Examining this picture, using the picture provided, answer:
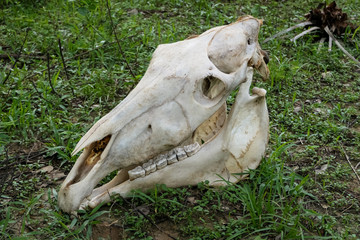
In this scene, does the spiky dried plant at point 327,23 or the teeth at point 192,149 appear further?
the spiky dried plant at point 327,23

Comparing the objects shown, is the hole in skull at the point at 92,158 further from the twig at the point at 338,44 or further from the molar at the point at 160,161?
the twig at the point at 338,44

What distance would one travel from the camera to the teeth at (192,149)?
3557 mm

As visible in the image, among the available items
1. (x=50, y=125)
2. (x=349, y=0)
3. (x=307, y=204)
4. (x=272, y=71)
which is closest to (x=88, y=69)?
(x=50, y=125)

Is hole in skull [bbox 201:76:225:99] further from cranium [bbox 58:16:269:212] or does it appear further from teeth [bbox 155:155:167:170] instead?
teeth [bbox 155:155:167:170]

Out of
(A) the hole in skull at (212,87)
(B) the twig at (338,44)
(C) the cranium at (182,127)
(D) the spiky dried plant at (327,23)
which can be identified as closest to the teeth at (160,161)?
(C) the cranium at (182,127)

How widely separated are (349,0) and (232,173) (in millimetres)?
4760

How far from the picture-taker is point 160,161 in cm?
346

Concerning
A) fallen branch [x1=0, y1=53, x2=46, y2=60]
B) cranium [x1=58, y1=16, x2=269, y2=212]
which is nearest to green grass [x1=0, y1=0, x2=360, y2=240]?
fallen branch [x1=0, y1=53, x2=46, y2=60]

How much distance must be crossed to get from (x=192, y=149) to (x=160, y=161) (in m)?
0.24

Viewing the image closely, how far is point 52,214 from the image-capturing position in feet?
11.5

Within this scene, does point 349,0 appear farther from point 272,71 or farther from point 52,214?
point 52,214

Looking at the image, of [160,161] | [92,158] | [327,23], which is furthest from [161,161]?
[327,23]

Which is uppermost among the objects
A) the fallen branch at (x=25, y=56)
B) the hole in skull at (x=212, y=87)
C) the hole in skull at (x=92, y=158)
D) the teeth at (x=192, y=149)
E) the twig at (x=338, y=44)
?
the hole in skull at (x=212, y=87)

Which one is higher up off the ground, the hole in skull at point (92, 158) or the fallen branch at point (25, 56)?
the hole in skull at point (92, 158)
